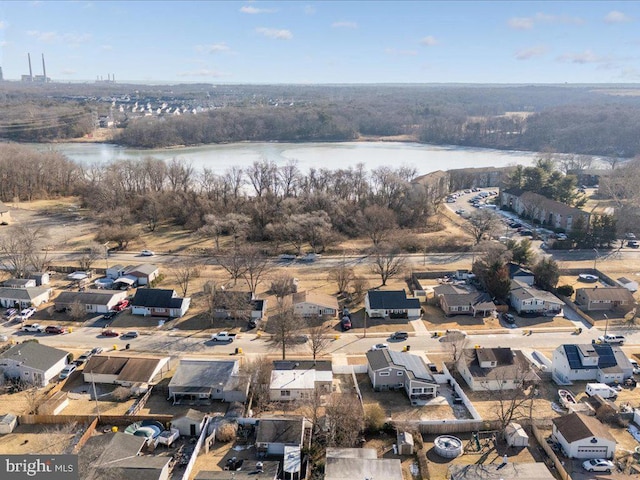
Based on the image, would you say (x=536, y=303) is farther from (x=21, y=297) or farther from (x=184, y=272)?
(x=21, y=297)

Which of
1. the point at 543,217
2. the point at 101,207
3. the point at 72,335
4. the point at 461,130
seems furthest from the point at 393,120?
the point at 72,335

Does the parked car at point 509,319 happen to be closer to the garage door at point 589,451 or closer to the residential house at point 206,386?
the garage door at point 589,451

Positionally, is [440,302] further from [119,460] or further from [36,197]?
[36,197]

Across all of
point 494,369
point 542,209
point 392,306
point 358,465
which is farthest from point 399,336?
point 542,209

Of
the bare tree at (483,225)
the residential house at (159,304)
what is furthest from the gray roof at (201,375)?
the bare tree at (483,225)

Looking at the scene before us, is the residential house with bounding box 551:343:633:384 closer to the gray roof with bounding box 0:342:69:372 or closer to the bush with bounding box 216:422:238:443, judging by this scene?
the bush with bounding box 216:422:238:443
